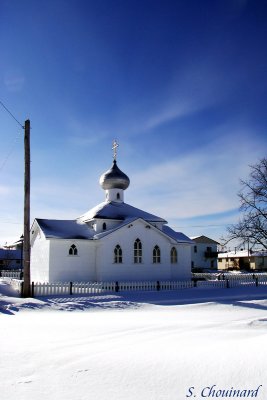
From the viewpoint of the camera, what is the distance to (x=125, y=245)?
29.9m

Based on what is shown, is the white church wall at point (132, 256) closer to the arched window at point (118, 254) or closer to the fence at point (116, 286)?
the arched window at point (118, 254)

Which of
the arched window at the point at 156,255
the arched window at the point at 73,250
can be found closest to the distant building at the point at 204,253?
the arched window at the point at 156,255

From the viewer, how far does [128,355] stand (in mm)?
8164

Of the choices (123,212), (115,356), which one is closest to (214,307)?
(115,356)

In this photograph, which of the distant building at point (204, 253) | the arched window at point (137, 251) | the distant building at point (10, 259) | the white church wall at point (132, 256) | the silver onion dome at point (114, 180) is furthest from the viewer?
the distant building at point (204, 253)

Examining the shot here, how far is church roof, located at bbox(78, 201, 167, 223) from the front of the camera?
32.7m

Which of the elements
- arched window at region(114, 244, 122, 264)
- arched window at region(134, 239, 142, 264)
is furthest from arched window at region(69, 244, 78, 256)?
arched window at region(134, 239, 142, 264)

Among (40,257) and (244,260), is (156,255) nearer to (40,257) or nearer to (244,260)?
(40,257)

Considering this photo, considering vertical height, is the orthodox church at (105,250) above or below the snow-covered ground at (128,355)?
above

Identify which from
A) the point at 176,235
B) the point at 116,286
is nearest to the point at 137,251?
the point at 176,235

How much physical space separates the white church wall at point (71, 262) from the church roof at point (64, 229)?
1.49ft

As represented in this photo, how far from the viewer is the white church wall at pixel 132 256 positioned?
29203 millimetres

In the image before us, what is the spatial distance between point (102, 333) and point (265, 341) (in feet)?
15.1

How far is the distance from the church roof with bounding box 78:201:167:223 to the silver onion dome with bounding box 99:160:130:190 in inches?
72.5
